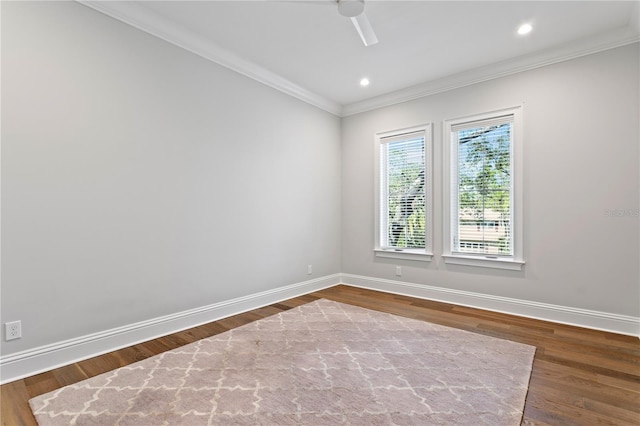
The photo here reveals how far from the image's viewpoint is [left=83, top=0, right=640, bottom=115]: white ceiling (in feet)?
9.11

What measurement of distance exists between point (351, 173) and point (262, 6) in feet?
9.32

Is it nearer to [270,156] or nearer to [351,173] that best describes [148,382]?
[270,156]

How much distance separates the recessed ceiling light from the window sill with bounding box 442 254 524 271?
235 centimetres

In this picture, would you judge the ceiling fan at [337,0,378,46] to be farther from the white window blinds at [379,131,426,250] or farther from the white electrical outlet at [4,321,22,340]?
the white electrical outlet at [4,321,22,340]

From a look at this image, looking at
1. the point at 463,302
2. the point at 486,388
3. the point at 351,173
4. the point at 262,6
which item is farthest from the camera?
the point at 351,173

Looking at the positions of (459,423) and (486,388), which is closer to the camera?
(459,423)

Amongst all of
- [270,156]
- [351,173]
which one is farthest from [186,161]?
[351,173]

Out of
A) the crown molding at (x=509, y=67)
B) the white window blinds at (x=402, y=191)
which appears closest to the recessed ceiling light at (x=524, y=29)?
the crown molding at (x=509, y=67)

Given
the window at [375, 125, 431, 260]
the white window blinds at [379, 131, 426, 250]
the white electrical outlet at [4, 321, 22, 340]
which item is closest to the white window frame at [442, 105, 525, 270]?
the window at [375, 125, 431, 260]

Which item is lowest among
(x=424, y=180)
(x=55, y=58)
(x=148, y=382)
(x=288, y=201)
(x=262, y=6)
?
(x=148, y=382)

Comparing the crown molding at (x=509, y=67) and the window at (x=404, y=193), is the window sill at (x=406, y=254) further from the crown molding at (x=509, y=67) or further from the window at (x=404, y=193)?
the crown molding at (x=509, y=67)

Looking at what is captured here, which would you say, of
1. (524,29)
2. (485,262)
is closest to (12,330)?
(485,262)

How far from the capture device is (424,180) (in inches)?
174

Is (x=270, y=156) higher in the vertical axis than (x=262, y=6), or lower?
lower
